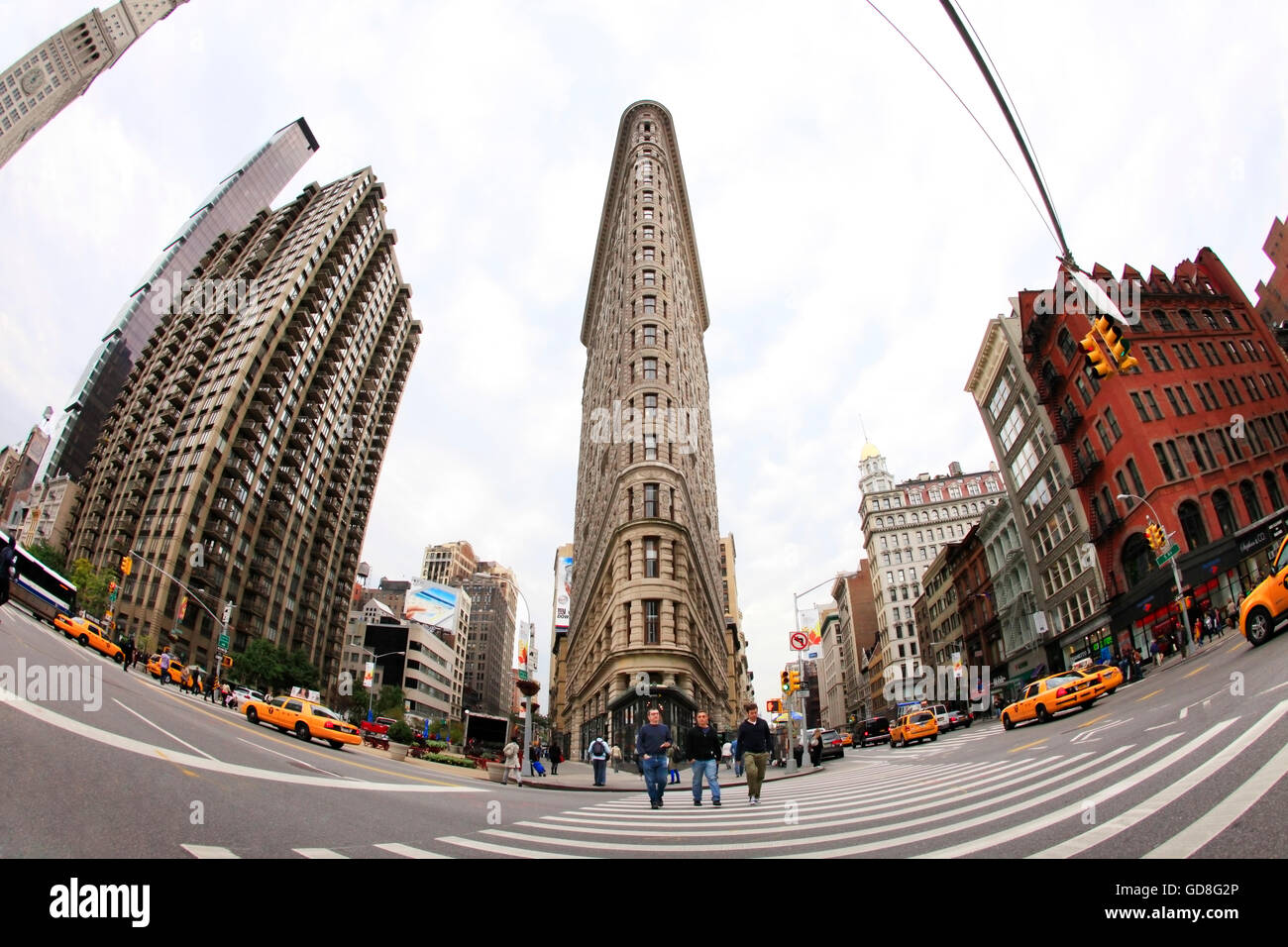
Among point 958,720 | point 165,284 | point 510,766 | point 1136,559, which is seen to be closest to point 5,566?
point 510,766

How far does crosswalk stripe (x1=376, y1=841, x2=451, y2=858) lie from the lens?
5194 millimetres

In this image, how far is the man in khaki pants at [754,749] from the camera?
11.4 meters

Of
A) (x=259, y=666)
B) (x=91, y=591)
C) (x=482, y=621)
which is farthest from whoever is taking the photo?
(x=482, y=621)

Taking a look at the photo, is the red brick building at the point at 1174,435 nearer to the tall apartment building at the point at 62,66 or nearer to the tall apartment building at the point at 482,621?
the tall apartment building at the point at 62,66

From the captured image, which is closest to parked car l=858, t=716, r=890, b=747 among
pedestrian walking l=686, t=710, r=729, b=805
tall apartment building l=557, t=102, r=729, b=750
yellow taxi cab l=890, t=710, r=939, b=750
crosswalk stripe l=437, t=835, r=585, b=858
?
yellow taxi cab l=890, t=710, r=939, b=750

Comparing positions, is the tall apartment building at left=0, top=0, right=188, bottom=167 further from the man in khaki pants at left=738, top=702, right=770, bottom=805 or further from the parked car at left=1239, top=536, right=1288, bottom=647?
the parked car at left=1239, top=536, right=1288, bottom=647

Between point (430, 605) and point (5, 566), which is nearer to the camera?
point (5, 566)

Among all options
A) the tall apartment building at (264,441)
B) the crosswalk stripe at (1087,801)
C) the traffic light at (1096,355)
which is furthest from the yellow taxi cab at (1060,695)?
the tall apartment building at (264,441)

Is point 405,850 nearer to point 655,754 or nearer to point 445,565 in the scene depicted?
point 655,754

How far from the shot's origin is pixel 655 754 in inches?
481

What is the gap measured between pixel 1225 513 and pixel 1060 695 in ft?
84.0
